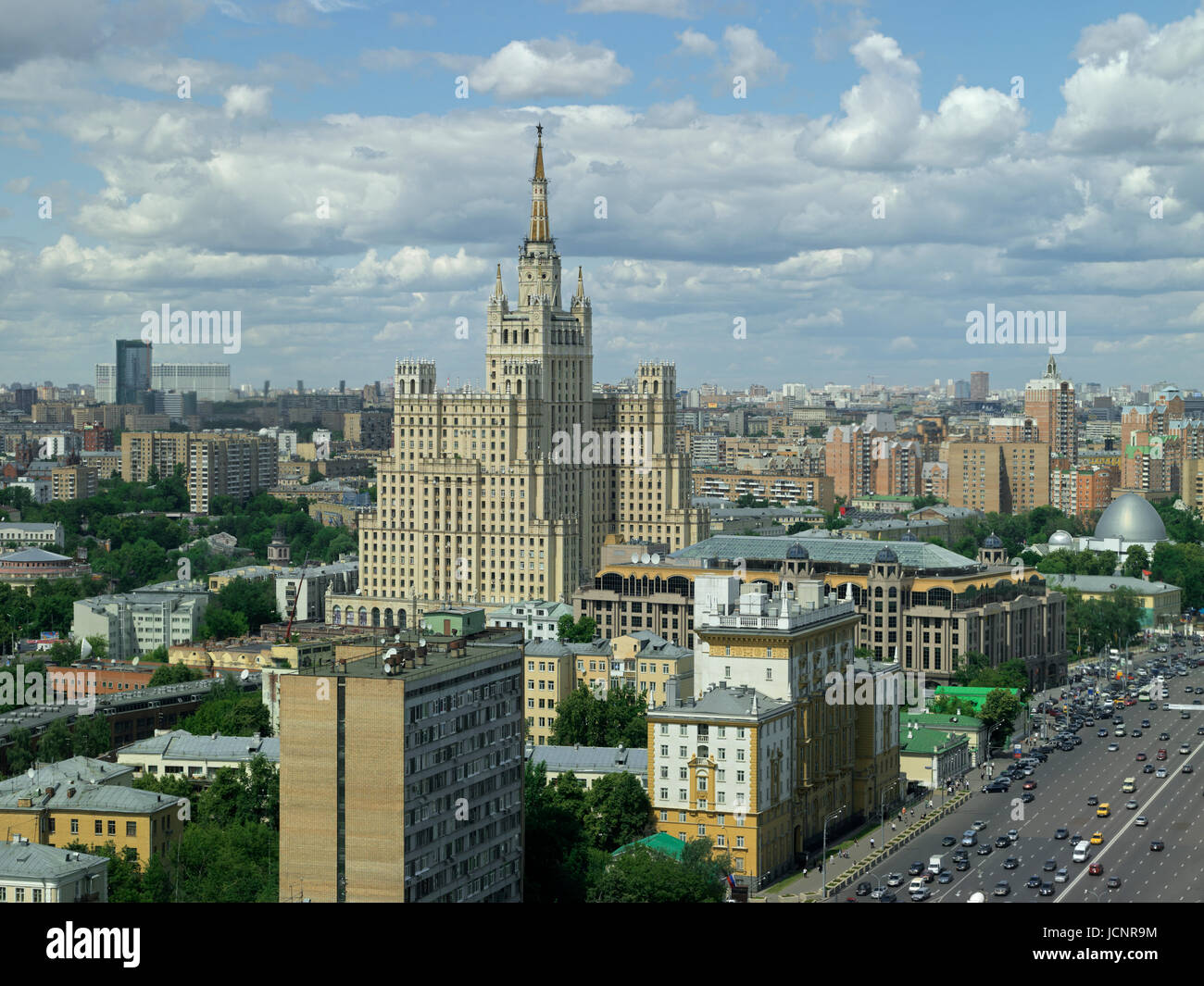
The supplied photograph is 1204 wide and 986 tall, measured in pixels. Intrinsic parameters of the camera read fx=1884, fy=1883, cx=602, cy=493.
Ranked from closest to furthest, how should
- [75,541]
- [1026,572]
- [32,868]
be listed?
[32,868]
[1026,572]
[75,541]

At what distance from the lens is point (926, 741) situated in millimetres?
73500

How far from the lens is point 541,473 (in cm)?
10494

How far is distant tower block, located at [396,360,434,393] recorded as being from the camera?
108 meters

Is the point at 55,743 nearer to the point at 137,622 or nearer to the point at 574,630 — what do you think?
the point at 574,630

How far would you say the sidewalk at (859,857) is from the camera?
5459 centimetres

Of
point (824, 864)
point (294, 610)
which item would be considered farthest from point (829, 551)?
point (824, 864)

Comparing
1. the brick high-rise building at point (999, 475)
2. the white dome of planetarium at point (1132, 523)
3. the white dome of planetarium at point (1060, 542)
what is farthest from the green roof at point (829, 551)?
the brick high-rise building at point (999, 475)

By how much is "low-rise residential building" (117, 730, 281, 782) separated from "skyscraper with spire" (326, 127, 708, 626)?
37284mm

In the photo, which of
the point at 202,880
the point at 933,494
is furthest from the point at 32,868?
the point at 933,494

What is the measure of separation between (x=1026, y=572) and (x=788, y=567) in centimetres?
1563

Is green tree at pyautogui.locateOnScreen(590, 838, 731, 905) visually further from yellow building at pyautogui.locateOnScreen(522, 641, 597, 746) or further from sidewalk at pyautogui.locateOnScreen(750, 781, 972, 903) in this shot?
yellow building at pyautogui.locateOnScreen(522, 641, 597, 746)

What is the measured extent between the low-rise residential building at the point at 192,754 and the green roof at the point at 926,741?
24.5 meters

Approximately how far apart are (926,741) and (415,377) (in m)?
45.0
